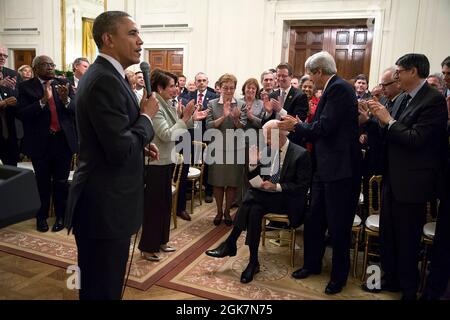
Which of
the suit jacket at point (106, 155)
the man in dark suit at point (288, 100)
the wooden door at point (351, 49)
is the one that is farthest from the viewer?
the wooden door at point (351, 49)

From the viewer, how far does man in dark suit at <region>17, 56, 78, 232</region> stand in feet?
12.7

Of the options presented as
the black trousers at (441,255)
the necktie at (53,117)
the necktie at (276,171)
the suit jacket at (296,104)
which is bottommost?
the black trousers at (441,255)

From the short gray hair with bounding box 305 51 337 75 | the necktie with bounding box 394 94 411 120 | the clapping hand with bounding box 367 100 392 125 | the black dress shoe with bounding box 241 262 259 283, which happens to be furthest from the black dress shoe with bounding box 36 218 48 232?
the necktie with bounding box 394 94 411 120

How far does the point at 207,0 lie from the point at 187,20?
2.00 ft

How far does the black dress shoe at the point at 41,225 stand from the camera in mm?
4004

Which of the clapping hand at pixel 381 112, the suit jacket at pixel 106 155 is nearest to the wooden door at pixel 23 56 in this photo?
the clapping hand at pixel 381 112

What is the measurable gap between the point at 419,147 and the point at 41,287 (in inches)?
107

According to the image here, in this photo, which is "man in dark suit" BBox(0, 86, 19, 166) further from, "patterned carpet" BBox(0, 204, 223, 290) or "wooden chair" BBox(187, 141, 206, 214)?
"wooden chair" BBox(187, 141, 206, 214)

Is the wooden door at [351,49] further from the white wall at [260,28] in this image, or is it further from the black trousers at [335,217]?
the black trousers at [335,217]

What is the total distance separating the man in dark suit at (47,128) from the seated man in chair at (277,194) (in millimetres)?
1771

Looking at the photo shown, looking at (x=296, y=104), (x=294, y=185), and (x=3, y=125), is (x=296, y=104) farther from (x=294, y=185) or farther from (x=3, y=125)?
(x=3, y=125)

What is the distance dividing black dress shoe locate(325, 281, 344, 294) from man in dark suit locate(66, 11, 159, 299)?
5.64ft

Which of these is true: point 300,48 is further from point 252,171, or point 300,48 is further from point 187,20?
point 252,171

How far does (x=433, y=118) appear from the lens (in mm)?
2641
